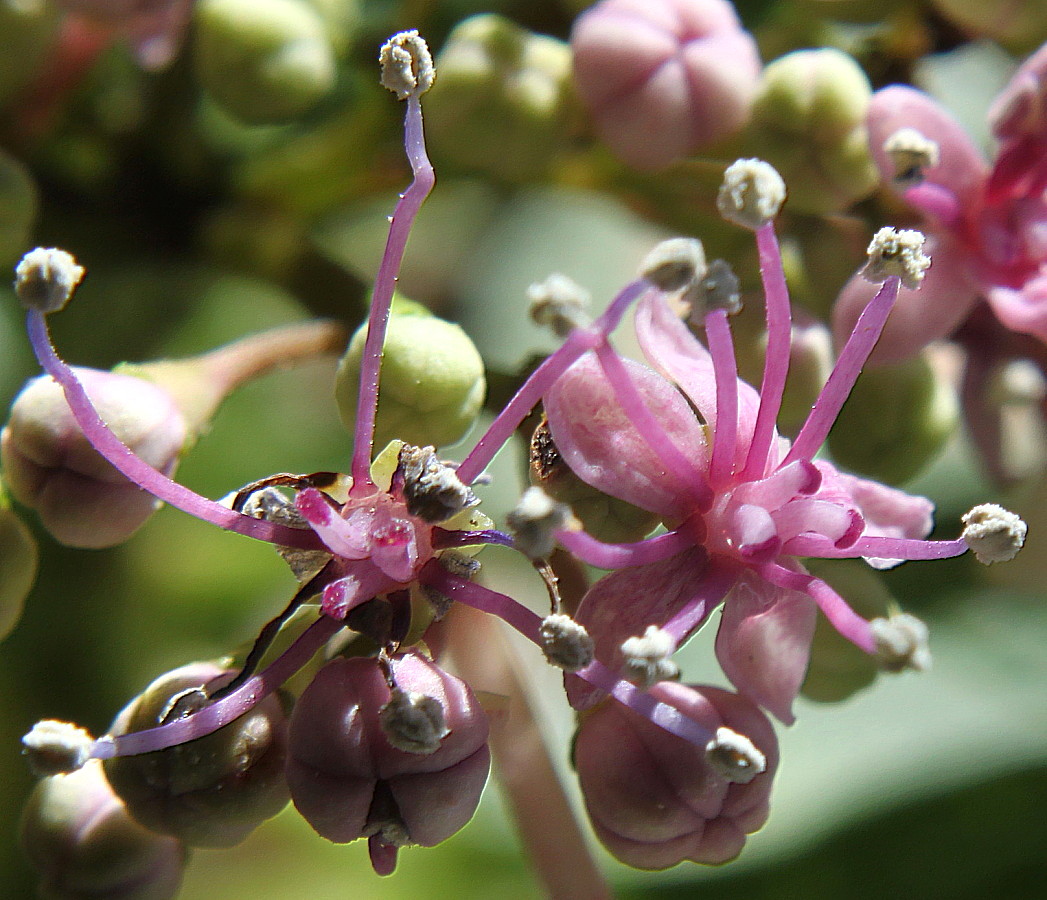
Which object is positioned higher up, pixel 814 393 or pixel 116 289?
pixel 814 393

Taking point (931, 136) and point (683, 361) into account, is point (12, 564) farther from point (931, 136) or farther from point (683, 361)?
point (931, 136)

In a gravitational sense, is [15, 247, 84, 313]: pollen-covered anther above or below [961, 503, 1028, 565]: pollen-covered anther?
above

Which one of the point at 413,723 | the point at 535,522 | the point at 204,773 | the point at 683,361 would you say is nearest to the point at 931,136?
the point at 683,361

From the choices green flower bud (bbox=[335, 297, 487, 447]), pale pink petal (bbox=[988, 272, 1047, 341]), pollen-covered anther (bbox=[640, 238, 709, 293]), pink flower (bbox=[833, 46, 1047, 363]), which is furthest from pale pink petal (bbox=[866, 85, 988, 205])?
green flower bud (bbox=[335, 297, 487, 447])

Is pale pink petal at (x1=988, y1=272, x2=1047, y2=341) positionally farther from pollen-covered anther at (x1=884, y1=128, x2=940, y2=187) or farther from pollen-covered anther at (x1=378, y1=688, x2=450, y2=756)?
pollen-covered anther at (x1=378, y1=688, x2=450, y2=756)

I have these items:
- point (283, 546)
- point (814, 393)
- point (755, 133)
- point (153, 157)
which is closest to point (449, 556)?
point (283, 546)

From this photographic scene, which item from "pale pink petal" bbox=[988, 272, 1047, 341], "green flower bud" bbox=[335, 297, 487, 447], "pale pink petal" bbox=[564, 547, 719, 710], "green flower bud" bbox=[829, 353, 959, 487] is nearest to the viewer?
"pale pink petal" bbox=[564, 547, 719, 710]

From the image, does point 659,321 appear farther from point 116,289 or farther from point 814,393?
point 116,289
